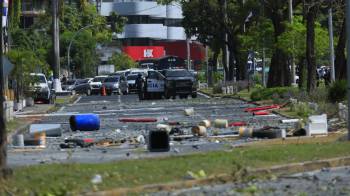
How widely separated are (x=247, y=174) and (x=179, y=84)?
40.4 m

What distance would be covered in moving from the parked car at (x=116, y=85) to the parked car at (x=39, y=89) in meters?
19.0

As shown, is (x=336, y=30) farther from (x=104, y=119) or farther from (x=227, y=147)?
(x=227, y=147)

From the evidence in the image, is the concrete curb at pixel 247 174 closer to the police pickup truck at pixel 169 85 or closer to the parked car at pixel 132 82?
the police pickup truck at pixel 169 85

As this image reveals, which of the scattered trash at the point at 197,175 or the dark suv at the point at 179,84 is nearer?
the scattered trash at the point at 197,175

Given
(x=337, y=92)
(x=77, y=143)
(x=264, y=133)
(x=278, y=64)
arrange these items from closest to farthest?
1. (x=77, y=143)
2. (x=264, y=133)
3. (x=337, y=92)
4. (x=278, y=64)

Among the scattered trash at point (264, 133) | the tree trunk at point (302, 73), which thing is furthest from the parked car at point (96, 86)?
the scattered trash at point (264, 133)

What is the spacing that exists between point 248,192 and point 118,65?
108222 mm

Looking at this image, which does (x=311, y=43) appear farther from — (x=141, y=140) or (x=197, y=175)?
(x=197, y=175)

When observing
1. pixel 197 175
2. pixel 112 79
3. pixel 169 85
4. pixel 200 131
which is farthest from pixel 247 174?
pixel 112 79

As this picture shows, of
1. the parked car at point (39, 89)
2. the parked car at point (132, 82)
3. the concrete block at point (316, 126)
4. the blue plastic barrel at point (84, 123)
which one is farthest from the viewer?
the parked car at point (132, 82)

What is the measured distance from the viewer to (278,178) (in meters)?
14.8

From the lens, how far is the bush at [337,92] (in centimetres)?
3138

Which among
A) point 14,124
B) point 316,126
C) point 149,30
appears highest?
point 149,30

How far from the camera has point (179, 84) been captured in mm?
54938
